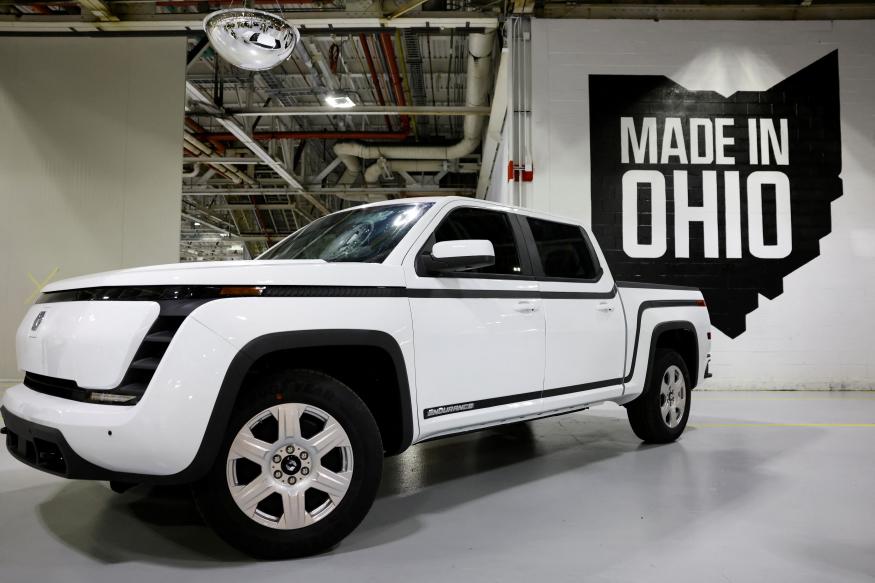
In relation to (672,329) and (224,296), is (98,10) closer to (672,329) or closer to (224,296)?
(224,296)

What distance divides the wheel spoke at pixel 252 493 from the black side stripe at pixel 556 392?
77 cm

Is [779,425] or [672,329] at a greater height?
[672,329]

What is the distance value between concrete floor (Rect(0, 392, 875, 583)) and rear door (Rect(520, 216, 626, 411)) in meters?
0.58

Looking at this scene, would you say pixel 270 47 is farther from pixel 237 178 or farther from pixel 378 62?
pixel 237 178

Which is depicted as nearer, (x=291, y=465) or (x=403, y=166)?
(x=291, y=465)

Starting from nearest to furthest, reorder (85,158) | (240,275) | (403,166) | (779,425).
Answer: (240,275), (779,425), (85,158), (403,166)

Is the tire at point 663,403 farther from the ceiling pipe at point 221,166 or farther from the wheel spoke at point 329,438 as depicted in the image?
the ceiling pipe at point 221,166

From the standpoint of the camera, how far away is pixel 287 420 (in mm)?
2330

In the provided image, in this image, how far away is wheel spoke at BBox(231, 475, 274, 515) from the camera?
224 centimetres

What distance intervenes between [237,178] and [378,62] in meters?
7.42

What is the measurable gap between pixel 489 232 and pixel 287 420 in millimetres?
1664

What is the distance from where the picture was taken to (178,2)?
8.30 meters

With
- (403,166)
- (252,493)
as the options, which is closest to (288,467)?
(252,493)

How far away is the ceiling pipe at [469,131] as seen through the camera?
889 centimetres
